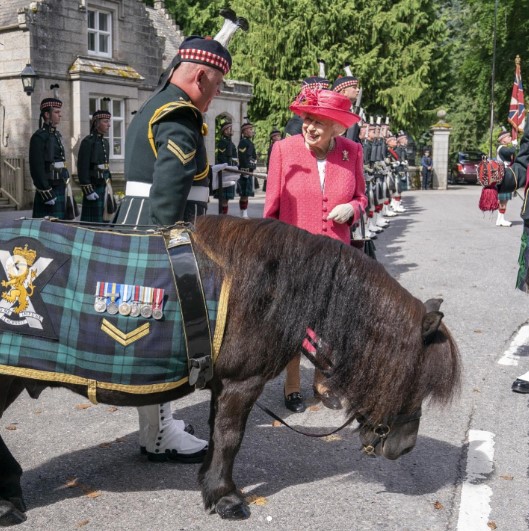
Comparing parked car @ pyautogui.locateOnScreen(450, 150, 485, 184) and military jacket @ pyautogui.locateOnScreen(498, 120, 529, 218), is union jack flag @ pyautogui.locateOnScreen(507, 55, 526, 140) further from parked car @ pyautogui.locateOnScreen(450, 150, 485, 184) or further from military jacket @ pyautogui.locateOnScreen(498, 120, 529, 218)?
parked car @ pyautogui.locateOnScreen(450, 150, 485, 184)

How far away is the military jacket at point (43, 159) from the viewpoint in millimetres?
10992

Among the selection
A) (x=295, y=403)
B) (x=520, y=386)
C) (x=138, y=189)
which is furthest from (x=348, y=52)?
(x=138, y=189)

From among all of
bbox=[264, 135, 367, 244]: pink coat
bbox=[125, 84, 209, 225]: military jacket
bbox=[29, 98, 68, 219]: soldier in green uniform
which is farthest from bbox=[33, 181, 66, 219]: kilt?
bbox=[125, 84, 209, 225]: military jacket

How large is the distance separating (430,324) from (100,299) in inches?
55.0

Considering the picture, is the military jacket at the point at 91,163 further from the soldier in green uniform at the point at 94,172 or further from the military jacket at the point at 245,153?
the military jacket at the point at 245,153

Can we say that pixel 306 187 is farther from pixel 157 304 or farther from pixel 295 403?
pixel 157 304

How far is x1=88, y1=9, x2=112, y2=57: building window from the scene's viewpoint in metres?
22.4

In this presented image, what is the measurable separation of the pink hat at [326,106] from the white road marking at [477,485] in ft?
6.83

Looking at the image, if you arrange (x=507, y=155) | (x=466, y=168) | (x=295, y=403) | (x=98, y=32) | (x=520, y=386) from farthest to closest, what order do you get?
(x=466, y=168) < (x=98, y=32) < (x=507, y=155) < (x=520, y=386) < (x=295, y=403)

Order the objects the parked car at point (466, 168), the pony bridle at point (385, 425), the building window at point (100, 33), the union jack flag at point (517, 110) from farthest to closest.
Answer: the parked car at point (466, 168) < the building window at point (100, 33) < the union jack flag at point (517, 110) < the pony bridle at point (385, 425)

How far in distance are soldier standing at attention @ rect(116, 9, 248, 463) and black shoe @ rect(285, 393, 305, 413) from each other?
1025 mm

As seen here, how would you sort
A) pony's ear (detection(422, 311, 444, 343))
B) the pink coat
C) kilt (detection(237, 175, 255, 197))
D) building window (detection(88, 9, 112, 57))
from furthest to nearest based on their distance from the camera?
building window (detection(88, 9, 112, 57))
kilt (detection(237, 175, 255, 197))
the pink coat
pony's ear (detection(422, 311, 444, 343))

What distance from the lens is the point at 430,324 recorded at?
3.21 metres

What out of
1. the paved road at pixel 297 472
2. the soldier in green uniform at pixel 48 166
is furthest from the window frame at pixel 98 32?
the paved road at pixel 297 472
